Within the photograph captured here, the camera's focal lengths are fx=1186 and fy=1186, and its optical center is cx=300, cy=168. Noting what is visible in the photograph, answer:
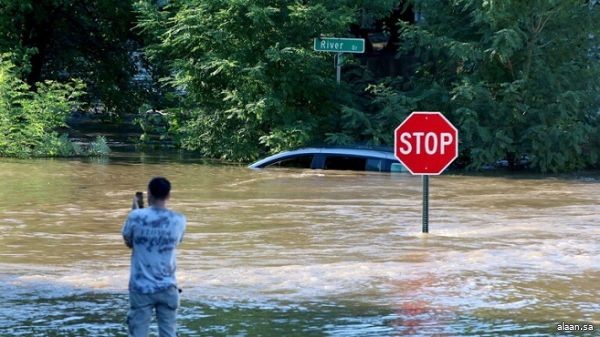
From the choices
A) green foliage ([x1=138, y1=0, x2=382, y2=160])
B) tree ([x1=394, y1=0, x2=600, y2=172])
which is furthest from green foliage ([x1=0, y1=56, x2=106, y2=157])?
tree ([x1=394, y1=0, x2=600, y2=172])

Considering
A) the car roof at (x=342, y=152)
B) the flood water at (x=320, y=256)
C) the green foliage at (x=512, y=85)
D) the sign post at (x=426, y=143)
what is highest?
the green foliage at (x=512, y=85)

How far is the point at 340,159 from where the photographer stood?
24828 millimetres

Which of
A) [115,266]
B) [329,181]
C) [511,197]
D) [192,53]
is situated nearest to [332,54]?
[192,53]

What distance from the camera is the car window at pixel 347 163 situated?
81.0 ft

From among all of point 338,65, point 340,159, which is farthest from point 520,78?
point 340,159

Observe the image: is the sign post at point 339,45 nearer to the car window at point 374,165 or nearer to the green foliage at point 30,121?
the car window at point 374,165

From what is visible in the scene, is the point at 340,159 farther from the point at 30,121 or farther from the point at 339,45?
the point at 30,121

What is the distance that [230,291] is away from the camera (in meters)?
11.8

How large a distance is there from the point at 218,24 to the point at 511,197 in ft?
33.7

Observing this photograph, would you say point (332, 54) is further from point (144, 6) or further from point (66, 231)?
point (66, 231)

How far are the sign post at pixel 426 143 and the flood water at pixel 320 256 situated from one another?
959mm

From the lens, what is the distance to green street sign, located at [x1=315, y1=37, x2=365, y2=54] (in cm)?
2614

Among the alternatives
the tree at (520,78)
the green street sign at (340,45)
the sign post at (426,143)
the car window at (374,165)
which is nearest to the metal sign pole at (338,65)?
the tree at (520,78)

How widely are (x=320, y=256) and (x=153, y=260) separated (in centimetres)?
621
